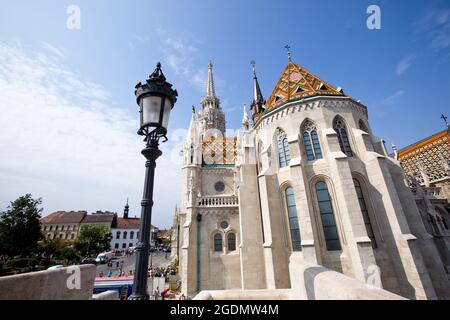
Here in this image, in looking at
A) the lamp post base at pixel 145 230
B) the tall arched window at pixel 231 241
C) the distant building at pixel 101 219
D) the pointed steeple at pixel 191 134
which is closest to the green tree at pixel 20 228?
the pointed steeple at pixel 191 134

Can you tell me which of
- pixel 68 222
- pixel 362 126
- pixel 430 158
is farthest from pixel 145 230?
pixel 68 222

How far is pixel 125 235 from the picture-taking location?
58188 millimetres

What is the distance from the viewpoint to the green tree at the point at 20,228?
74.2 feet

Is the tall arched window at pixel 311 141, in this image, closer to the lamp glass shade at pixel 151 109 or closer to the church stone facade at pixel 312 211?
the church stone facade at pixel 312 211

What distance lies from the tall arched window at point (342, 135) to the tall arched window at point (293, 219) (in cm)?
433

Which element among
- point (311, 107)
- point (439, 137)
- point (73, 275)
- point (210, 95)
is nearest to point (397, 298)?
point (73, 275)

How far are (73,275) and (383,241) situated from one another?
13108 millimetres

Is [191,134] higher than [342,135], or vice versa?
[191,134]

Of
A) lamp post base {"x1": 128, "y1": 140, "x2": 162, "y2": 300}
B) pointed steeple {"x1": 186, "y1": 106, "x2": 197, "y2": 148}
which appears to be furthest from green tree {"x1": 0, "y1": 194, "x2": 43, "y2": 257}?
lamp post base {"x1": 128, "y1": 140, "x2": 162, "y2": 300}

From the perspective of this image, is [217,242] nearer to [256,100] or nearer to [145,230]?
[145,230]

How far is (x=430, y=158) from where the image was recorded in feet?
74.6

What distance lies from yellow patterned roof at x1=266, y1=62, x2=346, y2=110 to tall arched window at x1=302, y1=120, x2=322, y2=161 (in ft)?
7.37

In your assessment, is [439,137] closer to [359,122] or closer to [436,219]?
[436,219]

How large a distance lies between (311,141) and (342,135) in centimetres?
214
